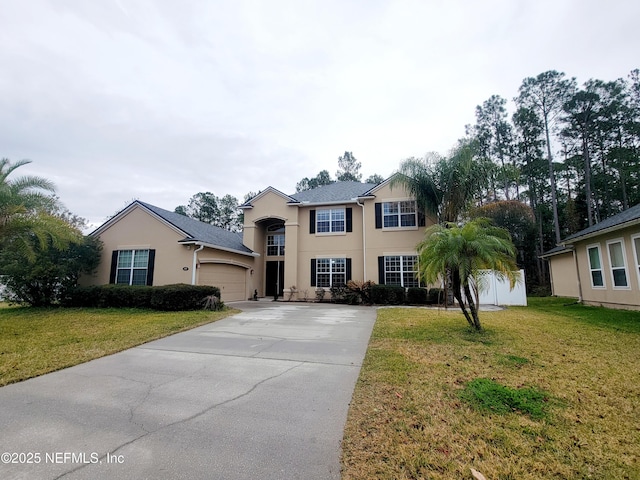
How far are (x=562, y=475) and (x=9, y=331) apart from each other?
12.6 metres

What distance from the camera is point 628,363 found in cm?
516

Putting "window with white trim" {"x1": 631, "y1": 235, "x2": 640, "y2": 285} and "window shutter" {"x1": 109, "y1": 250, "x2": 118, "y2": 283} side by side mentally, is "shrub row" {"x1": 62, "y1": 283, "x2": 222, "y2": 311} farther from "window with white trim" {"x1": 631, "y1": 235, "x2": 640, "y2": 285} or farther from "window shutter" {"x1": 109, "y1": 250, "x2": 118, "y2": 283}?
"window with white trim" {"x1": 631, "y1": 235, "x2": 640, "y2": 285}

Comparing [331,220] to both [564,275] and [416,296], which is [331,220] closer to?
[416,296]

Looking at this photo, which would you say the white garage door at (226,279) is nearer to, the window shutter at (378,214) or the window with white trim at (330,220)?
the window with white trim at (330,220)

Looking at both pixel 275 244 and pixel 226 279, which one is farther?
pixel 275 244

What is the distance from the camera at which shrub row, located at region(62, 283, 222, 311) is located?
12078mm

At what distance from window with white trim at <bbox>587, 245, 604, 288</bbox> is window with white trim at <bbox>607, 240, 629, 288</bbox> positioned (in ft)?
2.68

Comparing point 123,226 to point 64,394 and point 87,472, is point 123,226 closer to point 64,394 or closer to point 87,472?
point 64,394

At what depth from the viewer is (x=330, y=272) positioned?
17.8 m

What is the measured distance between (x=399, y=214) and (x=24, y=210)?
52.5 ft

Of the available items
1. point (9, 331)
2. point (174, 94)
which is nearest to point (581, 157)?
point (174, 94)

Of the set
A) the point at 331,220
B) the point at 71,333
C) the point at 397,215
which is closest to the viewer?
the point at 71,333

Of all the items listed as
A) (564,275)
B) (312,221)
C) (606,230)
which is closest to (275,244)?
(312,221)

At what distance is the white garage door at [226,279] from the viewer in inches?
597
